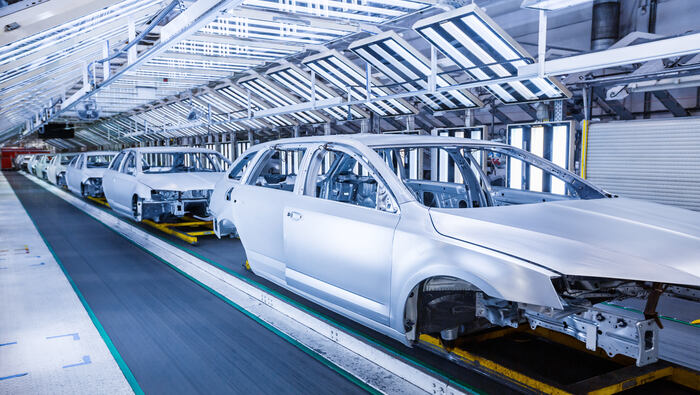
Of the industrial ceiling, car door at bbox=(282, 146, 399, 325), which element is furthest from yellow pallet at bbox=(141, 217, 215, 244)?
car door at bbox=(282, 146, 399, 325)

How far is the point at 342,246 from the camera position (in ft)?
11.4

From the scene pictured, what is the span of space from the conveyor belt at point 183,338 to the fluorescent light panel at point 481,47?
5444mm

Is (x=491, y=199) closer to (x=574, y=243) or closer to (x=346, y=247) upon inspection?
(x=346, y=247)

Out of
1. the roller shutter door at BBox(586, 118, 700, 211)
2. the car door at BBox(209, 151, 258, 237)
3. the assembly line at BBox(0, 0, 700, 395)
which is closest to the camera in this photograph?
the assembly line at BBox(0, 0, 700, 395)

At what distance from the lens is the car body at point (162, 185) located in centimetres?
827

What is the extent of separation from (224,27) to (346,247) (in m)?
6.22

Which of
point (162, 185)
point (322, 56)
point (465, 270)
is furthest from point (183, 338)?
point (322, 56)

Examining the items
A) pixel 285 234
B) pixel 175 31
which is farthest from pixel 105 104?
pixel 285 234

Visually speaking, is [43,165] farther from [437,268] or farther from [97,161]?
[437,268]

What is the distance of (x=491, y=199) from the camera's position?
14.0ft

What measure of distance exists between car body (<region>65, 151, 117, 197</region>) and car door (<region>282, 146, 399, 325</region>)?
11.6 metres

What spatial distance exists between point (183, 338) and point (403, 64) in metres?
7.24

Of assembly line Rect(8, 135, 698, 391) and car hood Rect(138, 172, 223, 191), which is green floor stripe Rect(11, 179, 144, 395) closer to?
assembly line Rect(8, 135, 698, 391)

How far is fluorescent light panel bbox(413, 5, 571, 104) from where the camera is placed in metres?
7.91
